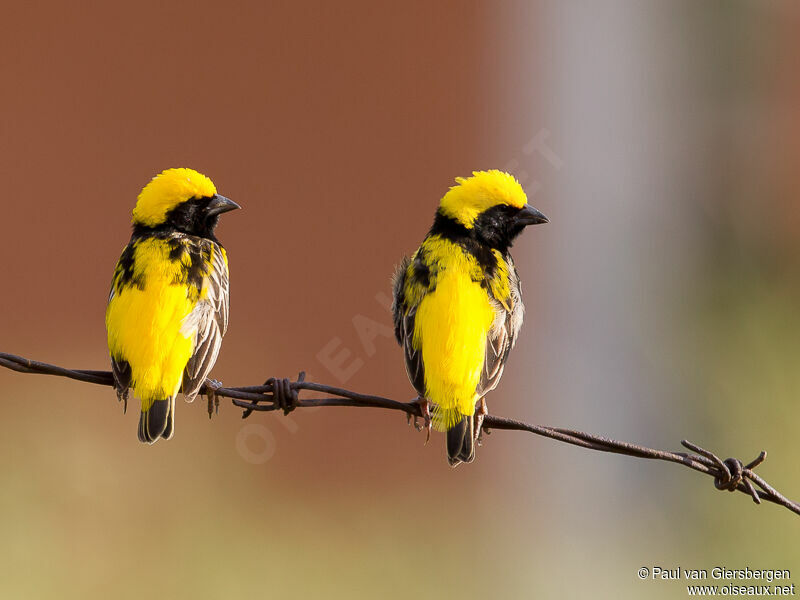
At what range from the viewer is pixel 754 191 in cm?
1316

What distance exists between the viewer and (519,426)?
394cm

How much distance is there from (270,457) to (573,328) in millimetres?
3651

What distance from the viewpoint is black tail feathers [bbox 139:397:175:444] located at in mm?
4805

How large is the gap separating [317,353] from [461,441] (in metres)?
4.23

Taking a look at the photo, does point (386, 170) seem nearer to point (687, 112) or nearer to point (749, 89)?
point (687, 112)

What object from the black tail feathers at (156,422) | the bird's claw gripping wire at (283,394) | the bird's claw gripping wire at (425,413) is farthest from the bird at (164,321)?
the bird's claw gripping wire at (425,413)

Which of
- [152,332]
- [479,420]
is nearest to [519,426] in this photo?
[479,420]

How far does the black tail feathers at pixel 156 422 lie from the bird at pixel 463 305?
120 centimetres

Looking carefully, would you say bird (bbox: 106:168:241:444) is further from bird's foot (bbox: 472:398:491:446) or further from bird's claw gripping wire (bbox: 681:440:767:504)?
bird's claw gripping wire (bbox: 681:440:767:504)

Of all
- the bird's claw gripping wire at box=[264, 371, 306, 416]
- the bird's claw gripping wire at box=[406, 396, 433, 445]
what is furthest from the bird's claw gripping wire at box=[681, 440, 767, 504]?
the bird's claw gripping wire at box=[264, 371, 306, 416]

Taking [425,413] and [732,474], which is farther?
[425,413]

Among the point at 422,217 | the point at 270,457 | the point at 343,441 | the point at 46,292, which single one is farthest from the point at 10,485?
the point at 422,217

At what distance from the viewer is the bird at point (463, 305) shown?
15.4 feet

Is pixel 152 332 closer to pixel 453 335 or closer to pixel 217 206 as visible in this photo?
pixel 217 206
